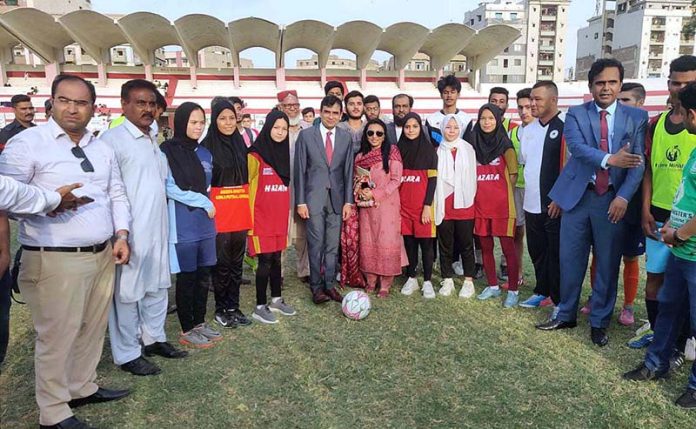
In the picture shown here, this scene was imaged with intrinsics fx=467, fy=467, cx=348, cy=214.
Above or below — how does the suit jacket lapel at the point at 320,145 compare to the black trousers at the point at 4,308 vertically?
above

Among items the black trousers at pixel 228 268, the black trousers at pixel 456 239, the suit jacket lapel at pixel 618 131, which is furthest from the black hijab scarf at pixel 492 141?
the black trousers at pixel 228 268

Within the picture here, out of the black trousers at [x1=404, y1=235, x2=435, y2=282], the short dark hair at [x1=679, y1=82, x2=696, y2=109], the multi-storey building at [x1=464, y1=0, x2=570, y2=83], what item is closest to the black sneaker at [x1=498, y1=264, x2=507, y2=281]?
the black trousers at [x1=404, y1=235, x2=435, y2=282]

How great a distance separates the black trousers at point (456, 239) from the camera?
15.5 feet

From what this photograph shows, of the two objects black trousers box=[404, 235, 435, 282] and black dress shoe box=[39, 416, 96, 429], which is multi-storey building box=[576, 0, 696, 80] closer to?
black trousers box=[404, 235, 435, 282]

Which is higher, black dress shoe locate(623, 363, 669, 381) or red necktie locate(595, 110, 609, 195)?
red necktie locate(595, 110, 609, 195)

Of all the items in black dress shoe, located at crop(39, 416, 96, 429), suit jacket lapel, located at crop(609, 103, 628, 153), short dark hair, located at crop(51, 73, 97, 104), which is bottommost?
black dress shoe, located at crop(39, 416, 96, 429)

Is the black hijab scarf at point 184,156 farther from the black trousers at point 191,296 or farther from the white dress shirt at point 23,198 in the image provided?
the white dress shirt at point 23,198

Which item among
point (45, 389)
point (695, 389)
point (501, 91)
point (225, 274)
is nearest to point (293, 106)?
point (225, 274)

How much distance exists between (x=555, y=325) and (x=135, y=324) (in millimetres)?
3287

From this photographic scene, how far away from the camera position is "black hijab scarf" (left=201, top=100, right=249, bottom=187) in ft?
12.3

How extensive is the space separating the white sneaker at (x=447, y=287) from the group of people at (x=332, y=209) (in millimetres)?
24

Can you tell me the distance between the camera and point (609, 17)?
2670 inches

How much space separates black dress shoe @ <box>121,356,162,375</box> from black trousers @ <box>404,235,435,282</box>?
267cm

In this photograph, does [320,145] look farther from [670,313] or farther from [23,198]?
[670,313]
